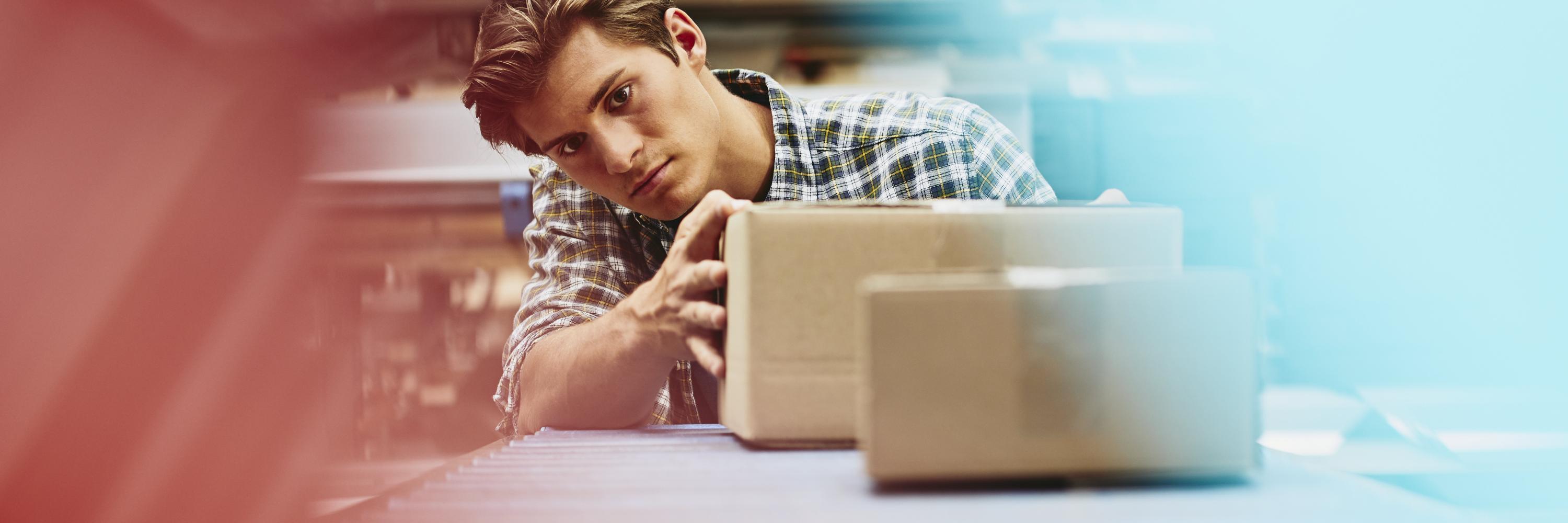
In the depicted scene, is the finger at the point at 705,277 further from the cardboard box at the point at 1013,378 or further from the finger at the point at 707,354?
the cardboard box at the point at 1013,378

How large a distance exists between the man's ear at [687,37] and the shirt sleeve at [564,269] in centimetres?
25

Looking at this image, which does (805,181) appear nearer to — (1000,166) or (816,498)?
(1000,166)

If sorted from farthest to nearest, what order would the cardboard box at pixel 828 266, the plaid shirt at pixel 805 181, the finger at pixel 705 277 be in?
1. the plaid shirt at pixel 805 181
2. the finger at pixel 705 277
3. the cardboard box at pixel 828 266

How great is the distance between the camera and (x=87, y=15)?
5.52 ft

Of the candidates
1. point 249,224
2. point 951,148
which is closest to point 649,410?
point 951,148

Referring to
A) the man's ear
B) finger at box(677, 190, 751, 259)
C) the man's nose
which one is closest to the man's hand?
finger at box(677, 190, 751, 259)

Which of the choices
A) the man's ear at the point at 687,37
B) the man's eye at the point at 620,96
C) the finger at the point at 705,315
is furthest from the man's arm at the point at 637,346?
the man's ear at the point at 687,37

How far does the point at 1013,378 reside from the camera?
477 millimetres

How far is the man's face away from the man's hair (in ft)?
0.05

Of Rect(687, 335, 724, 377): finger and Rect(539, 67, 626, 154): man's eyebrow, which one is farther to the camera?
Rect(539, 67, 626, 154): man's eyebrow

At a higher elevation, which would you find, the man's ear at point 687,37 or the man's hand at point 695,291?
the man's ear at point 687,37

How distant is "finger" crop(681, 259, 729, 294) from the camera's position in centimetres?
76

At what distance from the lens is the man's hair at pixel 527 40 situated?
1.12 m

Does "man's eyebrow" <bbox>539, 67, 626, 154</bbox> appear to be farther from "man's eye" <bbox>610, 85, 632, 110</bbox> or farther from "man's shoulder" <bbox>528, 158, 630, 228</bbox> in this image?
"man's shoulder" <bbox>528, 158, 630, 228</bbox>
